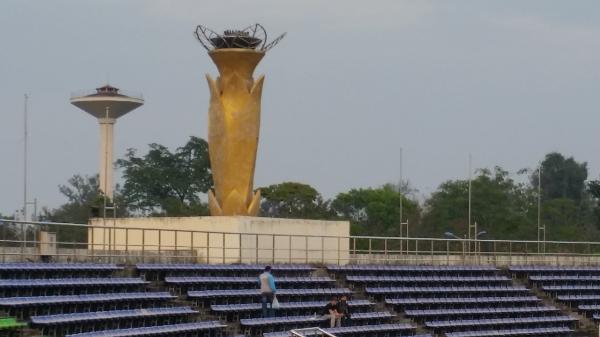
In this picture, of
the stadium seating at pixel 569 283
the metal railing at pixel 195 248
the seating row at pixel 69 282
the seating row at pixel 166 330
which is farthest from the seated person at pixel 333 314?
the stadium seating at pixel 569 283

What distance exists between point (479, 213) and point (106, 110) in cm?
2166

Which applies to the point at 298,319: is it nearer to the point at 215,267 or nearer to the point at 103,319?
the point at 215,267

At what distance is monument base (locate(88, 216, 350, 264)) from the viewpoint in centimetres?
3058

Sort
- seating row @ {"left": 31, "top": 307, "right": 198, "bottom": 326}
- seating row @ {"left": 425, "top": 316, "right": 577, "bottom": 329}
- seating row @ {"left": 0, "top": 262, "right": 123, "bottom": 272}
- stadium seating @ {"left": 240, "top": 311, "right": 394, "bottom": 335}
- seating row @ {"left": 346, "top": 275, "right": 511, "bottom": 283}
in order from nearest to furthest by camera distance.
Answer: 1. seating row @ {"left": 31, "top": 307, "right": 198, "bottom": 326}
2. seating row @ {"left": 0, "top": 262, "right": 123, "bottom": 272}
3. stadium seating @ {"left": 240, "top": 311, "right": 394, "bottom": 335}
4. seating row @ {"left": 425, "top": 316, "right": 577, "bottom": 329}
5. seating row @ {"left": 346, "top": 275, "right": 511, "bottom": 283}

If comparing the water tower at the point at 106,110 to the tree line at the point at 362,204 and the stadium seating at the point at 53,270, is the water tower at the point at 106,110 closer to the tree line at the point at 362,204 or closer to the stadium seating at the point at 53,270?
the tree line at the point at 362,204

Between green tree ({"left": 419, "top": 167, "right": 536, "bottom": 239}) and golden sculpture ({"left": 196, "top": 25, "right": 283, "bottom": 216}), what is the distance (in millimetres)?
36994

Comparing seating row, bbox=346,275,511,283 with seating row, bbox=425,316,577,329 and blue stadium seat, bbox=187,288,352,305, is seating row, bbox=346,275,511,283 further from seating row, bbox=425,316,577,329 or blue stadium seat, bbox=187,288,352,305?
seating row, bbox=425,316,577,329

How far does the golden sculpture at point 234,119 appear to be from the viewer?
33.5m

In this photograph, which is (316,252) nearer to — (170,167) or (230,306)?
(230,306)

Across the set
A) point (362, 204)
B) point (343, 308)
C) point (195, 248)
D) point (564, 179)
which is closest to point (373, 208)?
point (362, 204)

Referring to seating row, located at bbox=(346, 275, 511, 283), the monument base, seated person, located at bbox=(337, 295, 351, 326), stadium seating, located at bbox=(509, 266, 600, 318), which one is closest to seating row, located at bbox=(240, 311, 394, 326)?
seated person, located at bbox=(337, 295, 351, 326)

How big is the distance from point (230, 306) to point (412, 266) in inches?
366

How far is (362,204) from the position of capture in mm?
80188

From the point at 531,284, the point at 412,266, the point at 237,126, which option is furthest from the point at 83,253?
the point at 531,284
